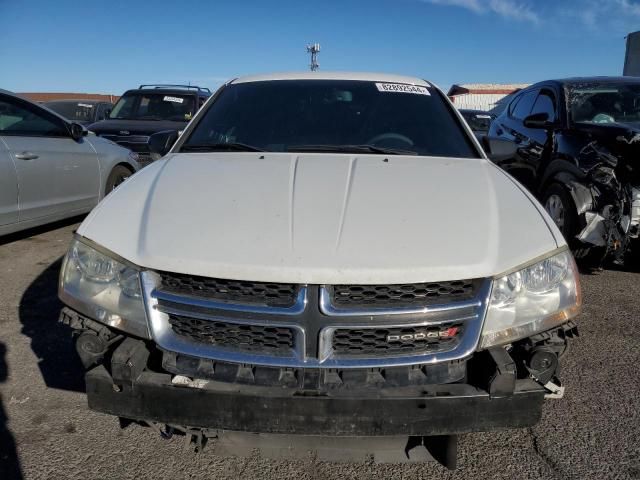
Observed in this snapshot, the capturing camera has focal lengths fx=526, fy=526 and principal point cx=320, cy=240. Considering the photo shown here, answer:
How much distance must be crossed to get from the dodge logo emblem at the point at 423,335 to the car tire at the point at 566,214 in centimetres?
292

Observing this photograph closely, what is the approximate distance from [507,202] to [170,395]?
164 centimetres

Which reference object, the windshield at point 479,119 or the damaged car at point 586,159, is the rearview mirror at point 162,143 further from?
the windshield at point 479,119

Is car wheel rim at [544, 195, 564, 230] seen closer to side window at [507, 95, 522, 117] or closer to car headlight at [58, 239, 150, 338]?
side window at [507, 95, 522, 117]

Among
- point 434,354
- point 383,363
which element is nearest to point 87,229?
point 383,363

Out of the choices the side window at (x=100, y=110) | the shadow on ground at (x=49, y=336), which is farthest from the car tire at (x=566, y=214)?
the side window at (x=100, y=110)

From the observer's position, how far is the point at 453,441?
201cm

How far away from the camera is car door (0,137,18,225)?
16.4ft

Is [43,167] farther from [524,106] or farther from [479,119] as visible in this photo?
[479,119]

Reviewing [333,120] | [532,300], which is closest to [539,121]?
[333,120]

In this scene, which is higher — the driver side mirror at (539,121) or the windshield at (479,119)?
the windshield at (479,119)

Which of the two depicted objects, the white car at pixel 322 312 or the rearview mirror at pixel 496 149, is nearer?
the white car at pixel 322 312

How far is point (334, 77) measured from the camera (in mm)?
3725

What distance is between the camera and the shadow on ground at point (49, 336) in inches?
119

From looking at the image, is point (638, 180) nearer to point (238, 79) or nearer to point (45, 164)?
point (238, 79)
